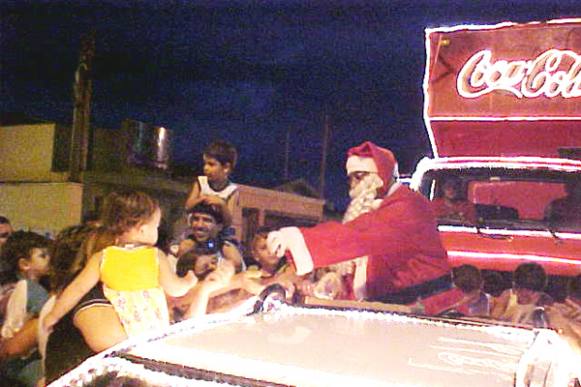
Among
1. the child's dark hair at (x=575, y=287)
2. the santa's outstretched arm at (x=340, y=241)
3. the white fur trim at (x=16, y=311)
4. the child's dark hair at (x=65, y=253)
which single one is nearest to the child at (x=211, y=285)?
the santa's outstretched arm at (x=340, y=241)

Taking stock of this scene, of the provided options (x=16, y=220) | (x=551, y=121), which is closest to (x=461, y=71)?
(x=551, y=121)

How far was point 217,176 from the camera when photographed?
19.0 ft

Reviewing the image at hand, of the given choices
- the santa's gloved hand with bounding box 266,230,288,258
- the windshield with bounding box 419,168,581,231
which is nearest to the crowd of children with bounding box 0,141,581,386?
the santa's gloved hand with bounding box 266,230,288,258

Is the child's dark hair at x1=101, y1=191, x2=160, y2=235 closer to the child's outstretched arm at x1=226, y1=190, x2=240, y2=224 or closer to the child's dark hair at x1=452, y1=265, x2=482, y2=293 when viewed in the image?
the child's outstretched arm at x1=226, y1=190, x2=240, y2=224

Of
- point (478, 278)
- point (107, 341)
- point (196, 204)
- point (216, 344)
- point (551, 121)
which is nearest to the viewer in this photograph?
point (216, 344)

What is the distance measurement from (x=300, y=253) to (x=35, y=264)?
206 centimetres

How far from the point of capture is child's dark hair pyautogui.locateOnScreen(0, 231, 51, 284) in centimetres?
600

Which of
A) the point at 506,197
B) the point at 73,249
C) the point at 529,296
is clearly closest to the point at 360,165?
the point at 506,197

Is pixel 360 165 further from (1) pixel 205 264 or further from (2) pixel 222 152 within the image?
(1) pixel 205 264

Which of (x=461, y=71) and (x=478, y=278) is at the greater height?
(x=461, y=71)

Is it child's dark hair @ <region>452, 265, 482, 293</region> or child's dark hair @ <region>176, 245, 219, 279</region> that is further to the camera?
child's dark hair @ <region>176, 245, 219, 279</region>

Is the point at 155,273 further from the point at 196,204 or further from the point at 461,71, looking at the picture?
the point at 461,71

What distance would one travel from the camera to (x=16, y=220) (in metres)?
7.31

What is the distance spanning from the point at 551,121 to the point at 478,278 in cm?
117
